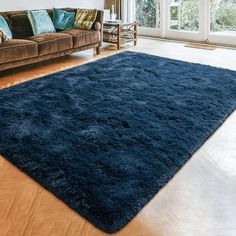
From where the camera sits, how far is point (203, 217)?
5.72 ft

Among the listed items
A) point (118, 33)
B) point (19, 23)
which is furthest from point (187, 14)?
point (19, 23)

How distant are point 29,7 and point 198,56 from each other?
2929 mm

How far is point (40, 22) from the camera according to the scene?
15.9 feet

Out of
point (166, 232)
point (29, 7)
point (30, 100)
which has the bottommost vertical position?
point (166, 232)

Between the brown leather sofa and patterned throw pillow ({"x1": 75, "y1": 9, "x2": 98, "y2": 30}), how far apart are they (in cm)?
7

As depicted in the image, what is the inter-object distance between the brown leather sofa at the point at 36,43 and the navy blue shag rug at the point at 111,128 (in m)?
0.47

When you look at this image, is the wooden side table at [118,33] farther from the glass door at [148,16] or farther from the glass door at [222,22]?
the glass door at [222,22]

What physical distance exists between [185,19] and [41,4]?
9.23 feet

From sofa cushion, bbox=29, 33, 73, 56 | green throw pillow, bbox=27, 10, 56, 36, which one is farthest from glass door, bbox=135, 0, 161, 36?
sofa cushion, bbox=29, 33, 73, 56

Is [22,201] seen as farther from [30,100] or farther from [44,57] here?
[44,57]

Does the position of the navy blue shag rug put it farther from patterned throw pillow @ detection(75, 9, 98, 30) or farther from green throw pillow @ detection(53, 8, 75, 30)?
green throw pillow @ detection(53, 8, 75, 30)

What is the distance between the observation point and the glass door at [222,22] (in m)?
5.68

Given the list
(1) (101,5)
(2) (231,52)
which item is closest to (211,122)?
(2) (231,52)

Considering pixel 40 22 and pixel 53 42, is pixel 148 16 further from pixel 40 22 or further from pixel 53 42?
pixel 53 42
